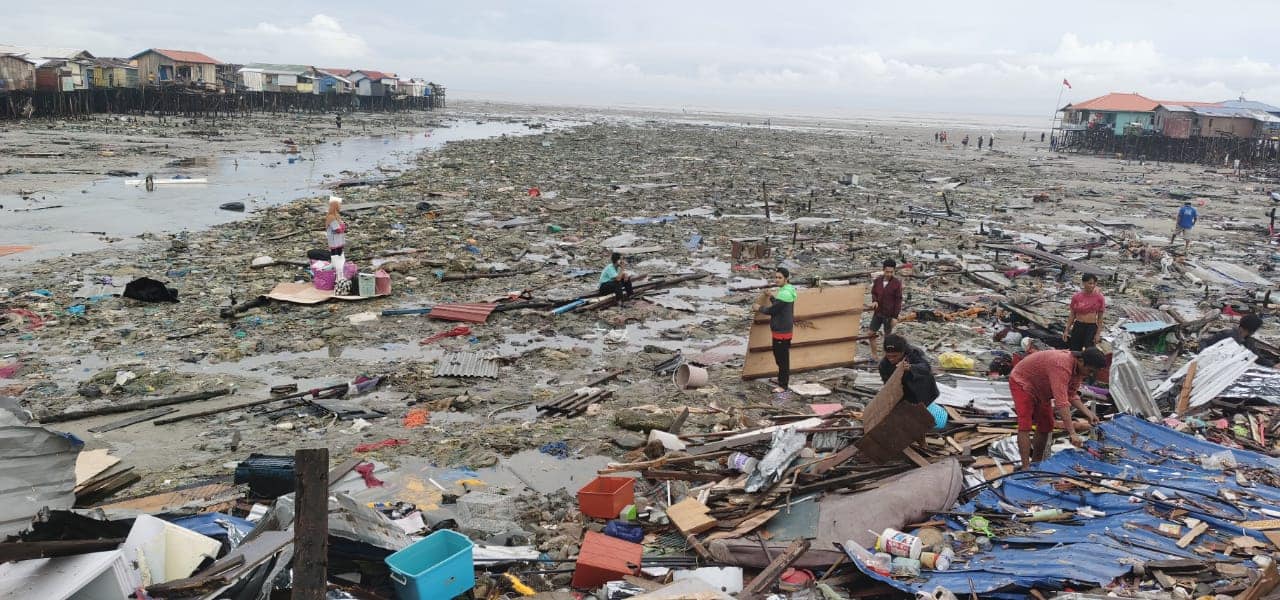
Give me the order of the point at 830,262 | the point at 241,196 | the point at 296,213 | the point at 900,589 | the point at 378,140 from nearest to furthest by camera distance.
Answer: the point at 900,589 → the point at 830,262 → the point at 296,213 → the point at 241,196 → the point at 378,140

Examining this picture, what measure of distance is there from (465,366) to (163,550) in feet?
16.5

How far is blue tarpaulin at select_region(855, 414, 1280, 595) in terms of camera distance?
4680mm

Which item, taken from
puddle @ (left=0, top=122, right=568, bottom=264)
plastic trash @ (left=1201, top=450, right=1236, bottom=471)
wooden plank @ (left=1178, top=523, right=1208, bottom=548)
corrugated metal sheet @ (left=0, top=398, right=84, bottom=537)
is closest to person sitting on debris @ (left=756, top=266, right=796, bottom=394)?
plastic trash @ (left=1201, top=450, right=1236, bottom=471)

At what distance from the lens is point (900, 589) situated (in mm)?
4723

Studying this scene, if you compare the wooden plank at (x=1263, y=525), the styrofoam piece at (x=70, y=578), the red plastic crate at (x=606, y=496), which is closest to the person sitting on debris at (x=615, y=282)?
the red plastic crate at (x=606, y=496)

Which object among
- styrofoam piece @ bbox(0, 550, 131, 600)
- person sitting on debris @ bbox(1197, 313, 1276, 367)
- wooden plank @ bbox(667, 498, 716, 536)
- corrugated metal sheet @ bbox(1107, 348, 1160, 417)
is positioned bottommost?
wooden plank @ bbox(667, 498, 716, 536)

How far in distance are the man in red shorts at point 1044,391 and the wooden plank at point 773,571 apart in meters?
2.26

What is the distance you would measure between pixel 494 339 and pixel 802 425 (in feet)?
16.3

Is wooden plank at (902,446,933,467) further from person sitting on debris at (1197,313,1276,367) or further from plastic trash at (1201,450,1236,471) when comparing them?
person sitting on debris at (1197,313,1276,367)

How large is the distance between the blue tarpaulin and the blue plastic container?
7.99ft

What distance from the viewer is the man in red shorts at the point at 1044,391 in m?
6.17

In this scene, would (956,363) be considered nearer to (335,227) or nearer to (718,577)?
(718,577)

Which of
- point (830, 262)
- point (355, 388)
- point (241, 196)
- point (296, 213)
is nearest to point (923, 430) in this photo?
point (355, 388)

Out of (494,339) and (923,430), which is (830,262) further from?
(923,430)
